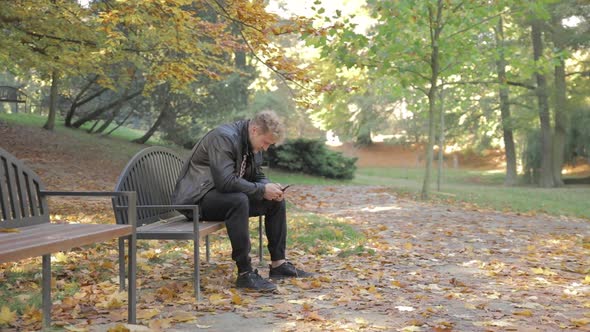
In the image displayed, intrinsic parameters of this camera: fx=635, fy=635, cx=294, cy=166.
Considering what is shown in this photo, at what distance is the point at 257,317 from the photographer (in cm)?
373

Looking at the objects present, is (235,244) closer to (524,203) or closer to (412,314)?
(412,314)

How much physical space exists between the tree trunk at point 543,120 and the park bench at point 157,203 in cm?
2084

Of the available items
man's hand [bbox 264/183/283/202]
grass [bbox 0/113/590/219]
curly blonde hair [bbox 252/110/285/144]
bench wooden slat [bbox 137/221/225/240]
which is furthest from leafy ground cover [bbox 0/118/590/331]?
grass [bbox 0/113/590/219]

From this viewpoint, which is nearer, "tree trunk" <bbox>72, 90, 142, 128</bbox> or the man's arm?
the man's arm

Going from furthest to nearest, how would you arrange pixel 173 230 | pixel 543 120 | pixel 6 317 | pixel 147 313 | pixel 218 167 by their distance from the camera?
pixel 543 120 → pixel 218 167 → pixel 173 230 → pixel 147 313 → pixel 6 317

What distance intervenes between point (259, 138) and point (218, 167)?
42 cm

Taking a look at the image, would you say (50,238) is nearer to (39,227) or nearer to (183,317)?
(39,227)

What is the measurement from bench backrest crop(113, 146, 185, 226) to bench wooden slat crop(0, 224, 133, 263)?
2.09 ft

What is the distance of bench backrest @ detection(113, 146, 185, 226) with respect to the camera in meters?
4.34

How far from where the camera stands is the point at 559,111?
946 inches

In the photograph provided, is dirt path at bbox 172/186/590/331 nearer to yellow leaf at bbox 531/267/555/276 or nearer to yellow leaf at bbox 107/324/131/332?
yellow leaf at bbox 531/267/555/276

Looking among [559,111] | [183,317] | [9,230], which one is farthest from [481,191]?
[9,230]

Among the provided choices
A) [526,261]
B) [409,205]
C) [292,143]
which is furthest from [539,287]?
[292,143]

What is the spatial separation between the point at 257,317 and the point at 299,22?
15.2ft
